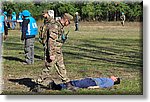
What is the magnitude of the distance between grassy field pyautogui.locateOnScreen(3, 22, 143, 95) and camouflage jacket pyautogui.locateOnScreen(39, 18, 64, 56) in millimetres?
781

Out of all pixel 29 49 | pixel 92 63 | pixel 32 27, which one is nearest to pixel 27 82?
pixel 32 27

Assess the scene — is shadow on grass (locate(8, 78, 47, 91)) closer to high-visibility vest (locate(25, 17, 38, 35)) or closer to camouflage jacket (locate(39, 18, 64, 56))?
camouflage jacket (locate(39, 18, 64, 56))

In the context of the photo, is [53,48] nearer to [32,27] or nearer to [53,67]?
[53,67]

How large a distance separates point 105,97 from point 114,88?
2.22 feet

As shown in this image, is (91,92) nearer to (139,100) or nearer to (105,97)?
(105,97)

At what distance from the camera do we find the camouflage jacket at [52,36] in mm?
7391

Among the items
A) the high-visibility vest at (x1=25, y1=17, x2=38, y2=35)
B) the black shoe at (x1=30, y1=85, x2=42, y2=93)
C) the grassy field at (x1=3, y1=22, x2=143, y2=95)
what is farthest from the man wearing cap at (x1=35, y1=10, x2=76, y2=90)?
the high-visibility vest at (x1=25, y1=17, x2=38, y2=35)

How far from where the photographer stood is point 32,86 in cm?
814

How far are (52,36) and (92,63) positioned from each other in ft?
12.0

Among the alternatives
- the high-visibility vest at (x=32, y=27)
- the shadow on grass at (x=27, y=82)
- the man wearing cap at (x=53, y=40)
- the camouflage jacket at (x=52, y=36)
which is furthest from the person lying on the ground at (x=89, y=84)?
the high-visibility vest at (x=32, y=27)

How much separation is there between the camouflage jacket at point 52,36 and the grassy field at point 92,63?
0.78m

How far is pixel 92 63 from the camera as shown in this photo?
10922 mm

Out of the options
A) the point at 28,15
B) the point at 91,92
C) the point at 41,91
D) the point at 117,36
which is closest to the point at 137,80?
the point at 91,92

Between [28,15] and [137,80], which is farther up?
[28,15]
